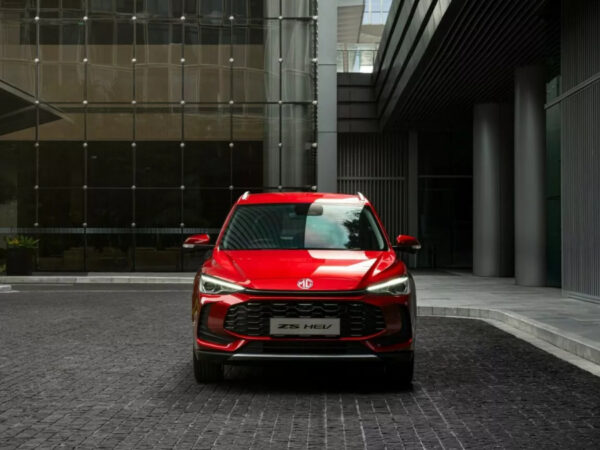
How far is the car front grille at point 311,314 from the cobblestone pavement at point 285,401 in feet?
1.72

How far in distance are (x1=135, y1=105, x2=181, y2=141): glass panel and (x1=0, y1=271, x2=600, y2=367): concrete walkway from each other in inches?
222

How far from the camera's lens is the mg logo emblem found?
23.5ft

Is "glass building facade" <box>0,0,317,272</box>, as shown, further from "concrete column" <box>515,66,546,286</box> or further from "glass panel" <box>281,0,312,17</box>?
→ "concrete column" <box>515,66,546,286</box>

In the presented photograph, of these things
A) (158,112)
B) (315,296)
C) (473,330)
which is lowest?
(473,330)

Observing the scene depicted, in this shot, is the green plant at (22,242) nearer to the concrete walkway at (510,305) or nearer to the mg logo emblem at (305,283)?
Answer: the concrete walkway at (510,305)

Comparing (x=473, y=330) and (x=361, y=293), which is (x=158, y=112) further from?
(x=361, y=293)

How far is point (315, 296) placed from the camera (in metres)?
7.13

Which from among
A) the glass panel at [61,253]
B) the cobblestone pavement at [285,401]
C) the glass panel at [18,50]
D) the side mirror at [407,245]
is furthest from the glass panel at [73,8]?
the side mirror at [407,245]

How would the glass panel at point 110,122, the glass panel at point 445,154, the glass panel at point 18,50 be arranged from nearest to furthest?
1. the glass panel at point 110,122
2. the glass panel at point 18,50
3. the glass panel at point 445,154

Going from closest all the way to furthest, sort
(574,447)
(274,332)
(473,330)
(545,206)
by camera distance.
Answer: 1. (574,447)
2. (274,332)
3. (473,330)
4. (545,206)

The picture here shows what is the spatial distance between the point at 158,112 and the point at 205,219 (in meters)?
3.66

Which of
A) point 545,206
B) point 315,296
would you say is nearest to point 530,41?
point 545,206

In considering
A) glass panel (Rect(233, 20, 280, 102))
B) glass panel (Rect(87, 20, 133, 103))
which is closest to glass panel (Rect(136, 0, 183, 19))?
glass panel (Rect(87, 20, 133, 103))

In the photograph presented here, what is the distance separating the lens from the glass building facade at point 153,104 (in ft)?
94.0
